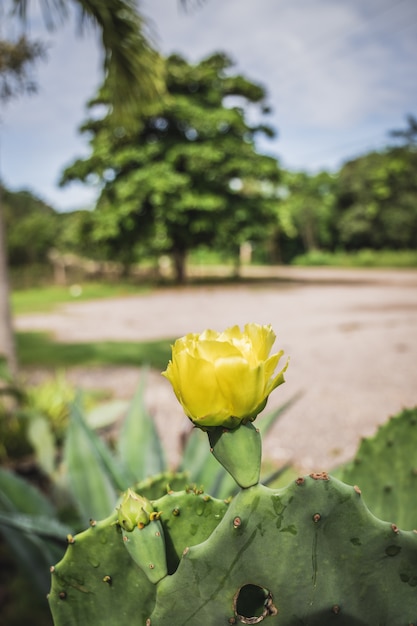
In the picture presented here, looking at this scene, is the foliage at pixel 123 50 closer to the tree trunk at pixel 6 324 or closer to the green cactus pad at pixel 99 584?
the tree trunk at pixel 6 324

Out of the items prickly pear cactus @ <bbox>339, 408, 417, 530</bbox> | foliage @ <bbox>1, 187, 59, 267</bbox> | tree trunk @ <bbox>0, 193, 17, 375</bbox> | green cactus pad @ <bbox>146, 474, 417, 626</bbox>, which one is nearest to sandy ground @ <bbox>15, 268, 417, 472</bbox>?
prickly pear cactus @ <bbox>339, 408, 417, 530</bbox>

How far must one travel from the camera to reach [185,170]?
1764 cm

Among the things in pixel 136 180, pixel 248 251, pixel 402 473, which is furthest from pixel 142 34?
pixel 248 251

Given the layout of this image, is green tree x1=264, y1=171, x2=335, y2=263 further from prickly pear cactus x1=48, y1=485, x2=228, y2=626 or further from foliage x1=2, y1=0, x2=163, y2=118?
prickly pear cactus x1=48, y1=485, x2=228, y2=626

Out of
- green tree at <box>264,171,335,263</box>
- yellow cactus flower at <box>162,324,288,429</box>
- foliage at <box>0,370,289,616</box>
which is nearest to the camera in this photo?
yellow cactus flower at <box>162,324,288,429</box>

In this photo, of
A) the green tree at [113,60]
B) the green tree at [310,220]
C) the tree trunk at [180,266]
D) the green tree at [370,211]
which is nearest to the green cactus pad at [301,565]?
the green tree at [113,60]

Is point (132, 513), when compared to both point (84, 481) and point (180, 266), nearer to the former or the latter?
point (84, 481)

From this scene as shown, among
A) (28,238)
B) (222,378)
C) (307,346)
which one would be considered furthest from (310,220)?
(222,378)

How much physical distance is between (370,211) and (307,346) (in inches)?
985

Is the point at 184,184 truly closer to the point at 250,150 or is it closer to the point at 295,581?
the point at 250,150

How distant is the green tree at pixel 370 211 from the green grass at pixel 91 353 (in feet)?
80.9

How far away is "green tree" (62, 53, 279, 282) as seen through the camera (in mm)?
16625

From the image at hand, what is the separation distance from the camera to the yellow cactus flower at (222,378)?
0.46m

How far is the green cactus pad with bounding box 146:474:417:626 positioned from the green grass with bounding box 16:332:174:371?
5329mm
